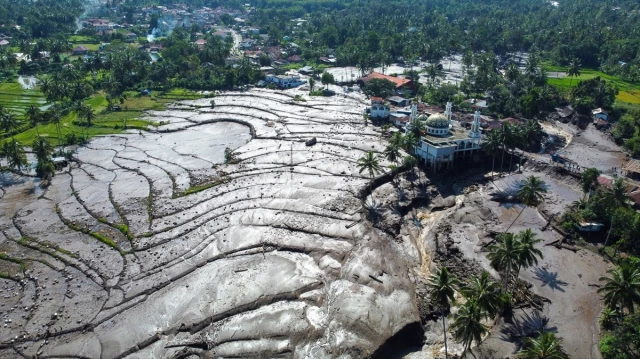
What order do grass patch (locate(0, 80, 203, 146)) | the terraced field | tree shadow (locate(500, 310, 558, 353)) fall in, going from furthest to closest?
the terraced field
grass patch (locate(0, 80, 203, 146))
tree shadow (locate(500, 310, 558, 353))

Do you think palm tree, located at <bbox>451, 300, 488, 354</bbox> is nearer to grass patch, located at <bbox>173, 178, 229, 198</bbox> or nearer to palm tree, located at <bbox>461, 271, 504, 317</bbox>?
palm tree, located at <bbox>461, 271, 504, 317</bbox>

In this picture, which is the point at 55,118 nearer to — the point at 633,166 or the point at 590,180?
the point at 590,180

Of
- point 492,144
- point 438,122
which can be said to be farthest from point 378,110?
point 492,144

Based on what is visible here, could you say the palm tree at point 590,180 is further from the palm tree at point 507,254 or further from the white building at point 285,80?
the white building at point 285,80

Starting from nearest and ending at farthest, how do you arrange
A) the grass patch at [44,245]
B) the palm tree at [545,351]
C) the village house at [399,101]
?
the palm tree at [545,351] → the grass patch at [44,245] → the village house at [399,101]

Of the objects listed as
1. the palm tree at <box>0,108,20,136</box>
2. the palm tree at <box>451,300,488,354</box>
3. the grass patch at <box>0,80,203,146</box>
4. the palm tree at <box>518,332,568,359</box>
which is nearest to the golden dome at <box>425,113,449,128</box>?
the palm tree at <box>451,300,488,354</box>

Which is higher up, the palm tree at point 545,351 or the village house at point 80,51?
the village house at point 80,51

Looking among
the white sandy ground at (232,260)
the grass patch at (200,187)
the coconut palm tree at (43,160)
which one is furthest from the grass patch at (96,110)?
the grass patch at (200,187)
